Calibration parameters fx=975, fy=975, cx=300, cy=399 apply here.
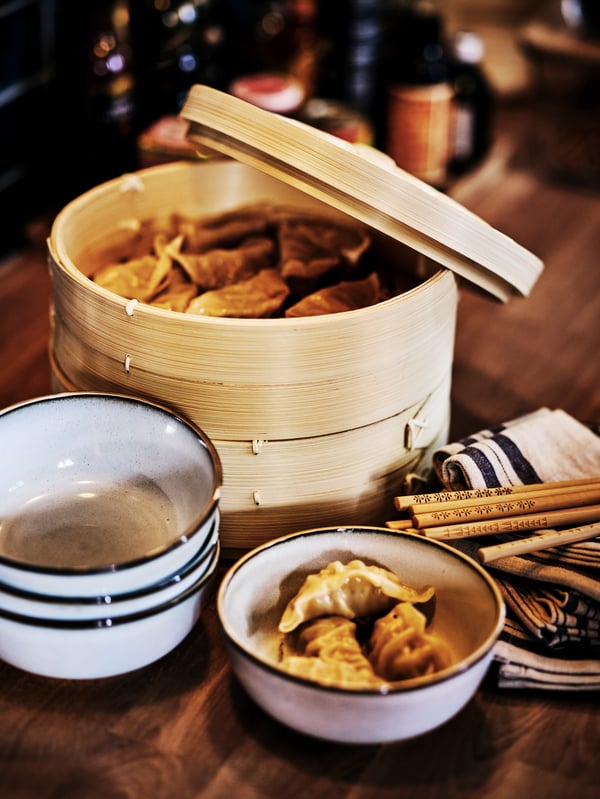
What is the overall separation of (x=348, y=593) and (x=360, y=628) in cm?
6

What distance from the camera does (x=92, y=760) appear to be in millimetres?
904

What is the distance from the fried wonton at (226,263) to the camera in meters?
1.30

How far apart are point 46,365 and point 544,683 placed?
922 millimetres

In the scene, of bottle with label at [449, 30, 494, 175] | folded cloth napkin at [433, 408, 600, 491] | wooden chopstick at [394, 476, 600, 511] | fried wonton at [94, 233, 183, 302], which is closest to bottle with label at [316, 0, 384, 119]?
bottle with label at [449, 30, 494, 175]

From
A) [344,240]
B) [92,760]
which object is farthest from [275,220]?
[92,760]

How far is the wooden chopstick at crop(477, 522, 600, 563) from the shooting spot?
0.98 m

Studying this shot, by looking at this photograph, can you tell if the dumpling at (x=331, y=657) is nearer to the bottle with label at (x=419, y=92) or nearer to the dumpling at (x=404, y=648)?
the dumpling at (x=404, y=648)

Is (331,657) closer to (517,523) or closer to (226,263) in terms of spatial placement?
(517,523)

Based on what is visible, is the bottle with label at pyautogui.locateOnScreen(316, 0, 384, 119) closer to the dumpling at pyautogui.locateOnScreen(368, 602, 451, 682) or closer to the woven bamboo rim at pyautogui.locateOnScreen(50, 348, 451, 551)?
the woven bamboo rim at pyautogui.locateOnScreen(50, 348, 451, 551)

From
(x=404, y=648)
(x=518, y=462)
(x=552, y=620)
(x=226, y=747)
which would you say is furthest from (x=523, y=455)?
(x=226, y=747)

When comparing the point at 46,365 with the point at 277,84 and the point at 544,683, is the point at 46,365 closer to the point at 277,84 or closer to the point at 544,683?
the point at 277,84

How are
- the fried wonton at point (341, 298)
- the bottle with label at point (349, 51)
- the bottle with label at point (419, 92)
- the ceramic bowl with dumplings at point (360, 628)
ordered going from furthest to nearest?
the bottle with label at point (349, 51) < the bottle with label at point (419, 92) < the fried wonton at point (341, 298) < the ceramic bowl with dumplings at point (360, 628)

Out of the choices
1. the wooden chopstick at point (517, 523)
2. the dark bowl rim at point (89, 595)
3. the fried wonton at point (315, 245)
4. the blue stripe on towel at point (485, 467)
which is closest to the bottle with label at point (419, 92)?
the fried wonton at point (315, 245)

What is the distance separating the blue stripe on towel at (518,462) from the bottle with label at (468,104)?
1133 mm
